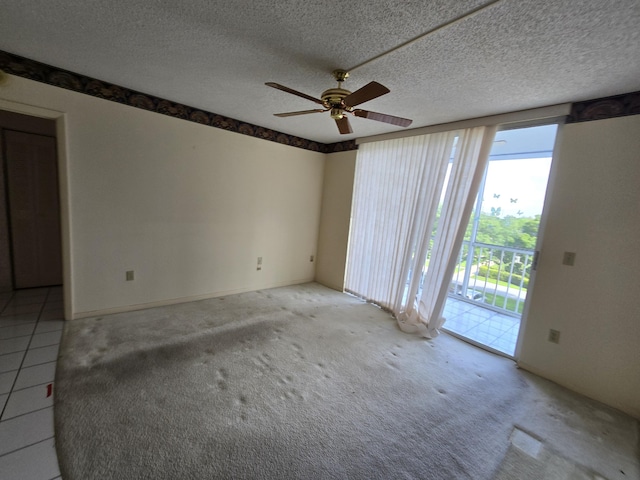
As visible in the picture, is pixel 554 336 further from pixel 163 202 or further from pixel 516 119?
pixel 163 202

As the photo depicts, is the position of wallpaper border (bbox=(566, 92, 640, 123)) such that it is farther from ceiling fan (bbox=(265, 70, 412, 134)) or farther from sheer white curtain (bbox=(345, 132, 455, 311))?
ceiling fan (bbox=(265, 70, 412, 134))

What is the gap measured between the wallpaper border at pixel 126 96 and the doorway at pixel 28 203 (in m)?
1.32

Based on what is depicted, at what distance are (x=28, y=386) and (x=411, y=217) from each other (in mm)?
3706

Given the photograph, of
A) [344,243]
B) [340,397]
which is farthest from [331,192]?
[340,397]

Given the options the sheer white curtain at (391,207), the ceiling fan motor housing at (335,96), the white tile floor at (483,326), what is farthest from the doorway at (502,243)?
the ceiling fan motor housing at (335,96)

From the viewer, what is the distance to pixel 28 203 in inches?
132

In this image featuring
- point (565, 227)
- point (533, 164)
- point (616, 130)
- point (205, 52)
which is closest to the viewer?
point (205, 52)

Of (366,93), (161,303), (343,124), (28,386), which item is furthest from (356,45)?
(161,303)

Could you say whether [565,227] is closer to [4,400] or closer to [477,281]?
[477,281]

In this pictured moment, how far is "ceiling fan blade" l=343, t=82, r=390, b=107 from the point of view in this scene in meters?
1.55

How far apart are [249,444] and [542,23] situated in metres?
2.72

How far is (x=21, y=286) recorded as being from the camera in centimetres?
343

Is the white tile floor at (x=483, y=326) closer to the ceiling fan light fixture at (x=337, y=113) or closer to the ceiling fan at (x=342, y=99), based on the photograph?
the ceiling fan at (x=342, y=99)

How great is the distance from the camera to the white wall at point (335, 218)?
424 cm
